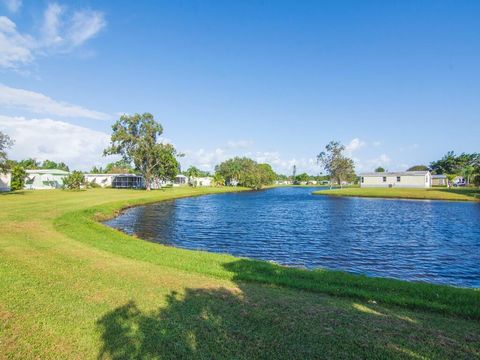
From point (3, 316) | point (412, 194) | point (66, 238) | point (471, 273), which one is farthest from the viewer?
point (412, 194)

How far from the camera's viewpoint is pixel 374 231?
86.1 feet

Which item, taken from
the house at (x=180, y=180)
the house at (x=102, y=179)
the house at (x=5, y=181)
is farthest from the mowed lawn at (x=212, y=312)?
the house at (x=180, y=180)

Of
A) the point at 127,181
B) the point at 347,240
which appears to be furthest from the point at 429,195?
the point at 127,181

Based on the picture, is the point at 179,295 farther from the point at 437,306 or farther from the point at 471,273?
the point at 471,273

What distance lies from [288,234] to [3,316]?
66.0ft

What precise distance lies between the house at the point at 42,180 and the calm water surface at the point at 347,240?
1896 inches

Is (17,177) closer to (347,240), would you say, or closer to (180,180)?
(347,240)

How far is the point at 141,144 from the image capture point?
72562 millimetres

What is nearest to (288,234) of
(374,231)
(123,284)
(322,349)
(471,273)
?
(374,231)

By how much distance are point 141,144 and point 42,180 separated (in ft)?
79.1

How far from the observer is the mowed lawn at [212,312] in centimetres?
566

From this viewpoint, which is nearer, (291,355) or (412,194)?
(291,355)

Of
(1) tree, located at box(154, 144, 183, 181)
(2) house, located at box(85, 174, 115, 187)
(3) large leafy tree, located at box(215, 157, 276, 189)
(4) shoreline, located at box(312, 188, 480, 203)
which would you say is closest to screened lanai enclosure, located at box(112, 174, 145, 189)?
(2) house, located at box(85, 174, 115, 187)

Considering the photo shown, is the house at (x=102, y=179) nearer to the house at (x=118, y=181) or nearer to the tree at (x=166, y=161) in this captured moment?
the house at (x=118, y=181)
